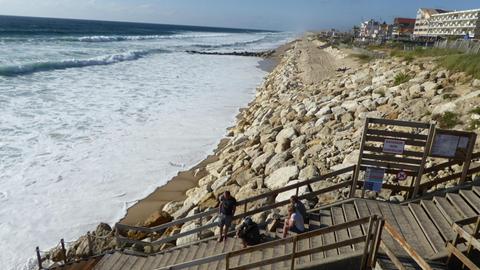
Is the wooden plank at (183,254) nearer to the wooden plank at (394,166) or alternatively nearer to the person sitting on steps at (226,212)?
the person sitting on steps at (226,212)

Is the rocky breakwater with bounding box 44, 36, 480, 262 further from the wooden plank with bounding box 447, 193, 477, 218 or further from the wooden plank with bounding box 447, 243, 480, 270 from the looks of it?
the wooden plank with bounding box 447, 243, 480, 270

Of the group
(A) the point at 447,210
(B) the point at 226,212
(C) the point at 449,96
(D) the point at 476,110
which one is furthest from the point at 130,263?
(C) the point at 449,96

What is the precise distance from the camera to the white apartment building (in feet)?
313

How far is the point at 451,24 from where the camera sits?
4279 inches

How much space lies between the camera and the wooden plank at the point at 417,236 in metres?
6.44

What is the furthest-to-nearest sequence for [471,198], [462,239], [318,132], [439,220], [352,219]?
[318,132], [352,219], [471,198], [439,220], [462,239]

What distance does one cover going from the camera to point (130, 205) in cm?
1256

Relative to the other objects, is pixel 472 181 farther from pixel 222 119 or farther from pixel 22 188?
pixel 222 119

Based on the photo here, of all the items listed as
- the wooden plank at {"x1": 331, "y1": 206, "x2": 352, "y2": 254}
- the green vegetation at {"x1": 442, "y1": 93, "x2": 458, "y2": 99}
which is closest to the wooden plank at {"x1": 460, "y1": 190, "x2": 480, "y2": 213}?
the wooden plank at {"x1": 331, "y1": 206, "x2": 352, "y2": 254}

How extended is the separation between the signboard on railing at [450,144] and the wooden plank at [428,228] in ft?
3.82

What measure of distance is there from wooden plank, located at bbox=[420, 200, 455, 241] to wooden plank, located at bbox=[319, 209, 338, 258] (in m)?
1.85

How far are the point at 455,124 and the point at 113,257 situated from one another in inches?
384

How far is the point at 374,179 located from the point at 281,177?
11.1 feet

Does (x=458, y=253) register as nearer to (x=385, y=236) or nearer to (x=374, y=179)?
(x=385, y=236)
